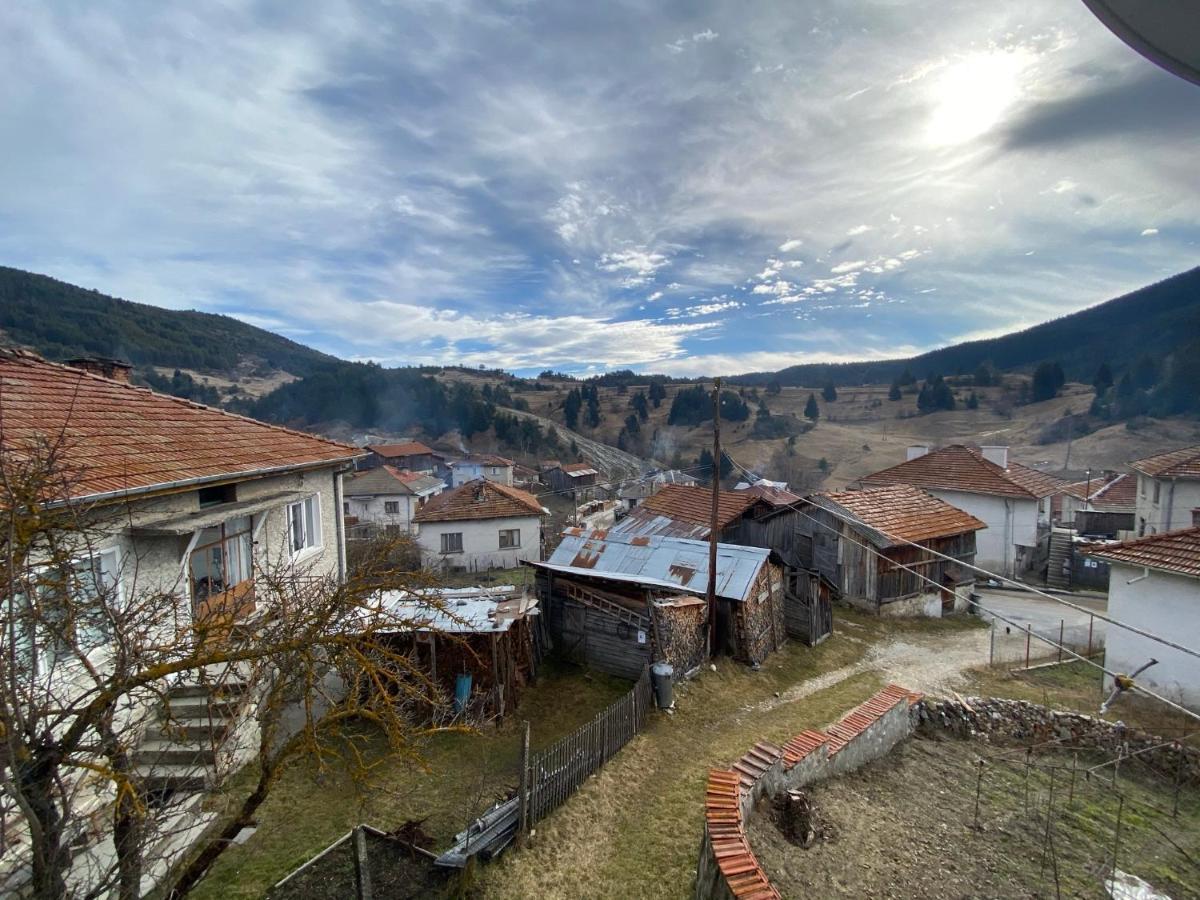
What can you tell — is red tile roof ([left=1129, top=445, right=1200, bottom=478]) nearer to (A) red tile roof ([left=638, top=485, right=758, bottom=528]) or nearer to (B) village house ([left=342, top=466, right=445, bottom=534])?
(A) red tile roof ([left=638, top=485, right=758, bottom=528])

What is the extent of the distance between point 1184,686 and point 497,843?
14.1m

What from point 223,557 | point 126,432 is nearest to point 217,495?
point 223,557

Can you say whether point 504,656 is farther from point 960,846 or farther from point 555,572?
point 960,846

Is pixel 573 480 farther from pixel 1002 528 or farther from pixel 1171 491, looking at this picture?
pixel 1171 491

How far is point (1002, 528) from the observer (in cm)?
2403

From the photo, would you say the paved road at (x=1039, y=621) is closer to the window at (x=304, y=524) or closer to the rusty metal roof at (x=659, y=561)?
the rusty metal roof at (x=659, y=561)

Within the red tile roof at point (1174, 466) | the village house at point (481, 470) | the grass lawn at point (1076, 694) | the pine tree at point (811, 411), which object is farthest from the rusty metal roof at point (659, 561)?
the pine tree at point (811, 411)

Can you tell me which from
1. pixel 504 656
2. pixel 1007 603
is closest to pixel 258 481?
pixel 504 656

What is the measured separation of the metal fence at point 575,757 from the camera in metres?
7.62

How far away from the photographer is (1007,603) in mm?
19859

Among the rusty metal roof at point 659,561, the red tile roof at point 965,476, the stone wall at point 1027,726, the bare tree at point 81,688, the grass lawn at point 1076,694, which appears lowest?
the grass lawn at point 1076,694

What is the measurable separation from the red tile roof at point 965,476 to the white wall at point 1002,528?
1.52 feet

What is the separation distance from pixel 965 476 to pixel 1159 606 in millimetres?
15357

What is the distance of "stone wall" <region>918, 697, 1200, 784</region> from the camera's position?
9859mm
